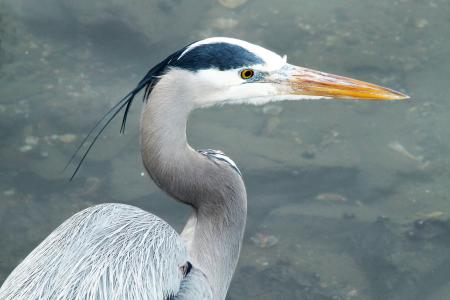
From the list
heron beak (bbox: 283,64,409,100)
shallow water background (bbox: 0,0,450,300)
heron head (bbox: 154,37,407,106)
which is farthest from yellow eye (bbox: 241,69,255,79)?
shallow water background (bbox: 0,0,450,300)

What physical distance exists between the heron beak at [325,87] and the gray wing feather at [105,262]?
849 mm

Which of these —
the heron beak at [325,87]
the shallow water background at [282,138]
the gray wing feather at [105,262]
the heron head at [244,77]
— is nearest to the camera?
the gray wing feather at [105,262]

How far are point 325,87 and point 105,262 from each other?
1227 mm

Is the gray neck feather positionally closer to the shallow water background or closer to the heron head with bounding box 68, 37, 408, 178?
the heron head with bounding box 68, 37, 408, 178

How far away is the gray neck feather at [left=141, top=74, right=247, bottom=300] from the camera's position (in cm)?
319

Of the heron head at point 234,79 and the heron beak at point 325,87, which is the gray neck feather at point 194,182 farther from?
the heron beak at point 325,87

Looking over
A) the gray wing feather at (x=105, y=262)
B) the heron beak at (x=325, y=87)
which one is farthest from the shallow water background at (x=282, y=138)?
the heron beak at (x=325, y=87)

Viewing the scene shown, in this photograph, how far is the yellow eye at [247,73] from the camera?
322 centimetres

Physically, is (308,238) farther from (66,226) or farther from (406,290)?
(66,226)

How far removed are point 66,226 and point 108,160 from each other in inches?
69.2

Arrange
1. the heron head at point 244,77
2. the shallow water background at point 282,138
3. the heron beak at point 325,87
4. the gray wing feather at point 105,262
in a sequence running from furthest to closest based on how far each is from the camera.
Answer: the shallow water background at point 282,138
the heron beak at point 325,87
the heron head at point 244,77
the gray wing feather at point 105,262

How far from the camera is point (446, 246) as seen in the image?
4543 millimetres

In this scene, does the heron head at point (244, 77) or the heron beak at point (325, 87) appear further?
the heron beak at point (325, 87)

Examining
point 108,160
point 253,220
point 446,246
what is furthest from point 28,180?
point 446,246
